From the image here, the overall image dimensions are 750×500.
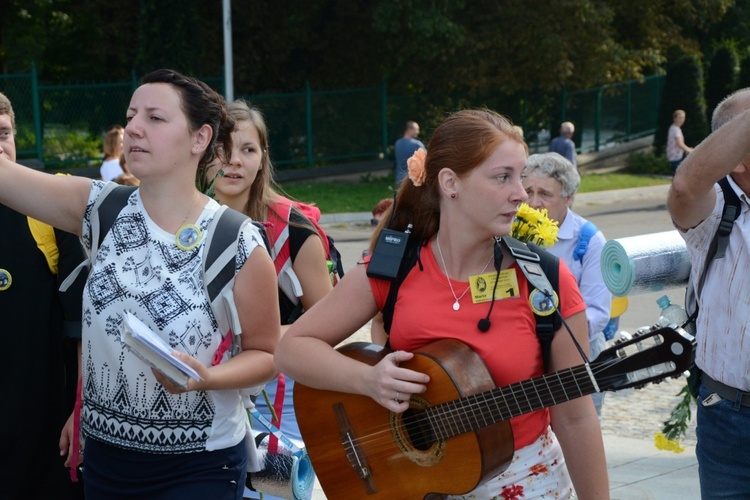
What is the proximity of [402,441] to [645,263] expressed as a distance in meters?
1.11

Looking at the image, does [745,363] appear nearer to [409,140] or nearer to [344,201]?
[409,140]

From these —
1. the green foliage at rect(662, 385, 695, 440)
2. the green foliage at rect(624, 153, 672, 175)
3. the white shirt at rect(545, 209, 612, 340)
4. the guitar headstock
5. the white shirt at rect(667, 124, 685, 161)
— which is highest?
the guitar headstock

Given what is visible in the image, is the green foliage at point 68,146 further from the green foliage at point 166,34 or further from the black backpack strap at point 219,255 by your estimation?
the black backpack strap at point 219,255

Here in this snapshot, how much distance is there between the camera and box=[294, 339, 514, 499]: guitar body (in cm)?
294

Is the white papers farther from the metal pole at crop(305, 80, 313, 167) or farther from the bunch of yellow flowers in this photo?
the metal pole at crop(305, 80, 313, 167)

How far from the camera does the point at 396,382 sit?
2938 mm

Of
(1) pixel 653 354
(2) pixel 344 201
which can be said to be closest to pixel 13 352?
(1) pixel 653 354

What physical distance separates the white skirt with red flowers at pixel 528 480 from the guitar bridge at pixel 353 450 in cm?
30

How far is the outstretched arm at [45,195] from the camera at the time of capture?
307 cm

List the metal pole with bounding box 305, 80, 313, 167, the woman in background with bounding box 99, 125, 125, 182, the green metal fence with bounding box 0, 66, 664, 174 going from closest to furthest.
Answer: the woman in background with bounding box 99, 125, 125, 182 → the green metal fence with bounding box 0, 66, 664, 174 → the metal pole with bounding box 305, 80, 313, 167

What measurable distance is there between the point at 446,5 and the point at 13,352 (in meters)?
24.3

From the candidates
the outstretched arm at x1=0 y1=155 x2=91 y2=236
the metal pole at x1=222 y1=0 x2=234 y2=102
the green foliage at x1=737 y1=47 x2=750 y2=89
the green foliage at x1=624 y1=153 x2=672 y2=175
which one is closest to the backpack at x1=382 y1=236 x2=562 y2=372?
the outstretched arm at x1=0 y1=155 x2=91 y2=236

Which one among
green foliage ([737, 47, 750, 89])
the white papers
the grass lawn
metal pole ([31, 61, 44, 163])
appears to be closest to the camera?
the white papers

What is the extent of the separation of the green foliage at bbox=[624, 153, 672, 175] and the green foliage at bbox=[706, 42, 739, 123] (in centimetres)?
430
